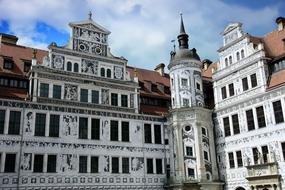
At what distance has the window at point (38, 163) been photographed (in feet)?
75.7

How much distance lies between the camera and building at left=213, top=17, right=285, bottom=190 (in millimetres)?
23281

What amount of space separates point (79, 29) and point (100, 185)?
11.8m

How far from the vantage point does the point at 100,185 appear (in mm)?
24812

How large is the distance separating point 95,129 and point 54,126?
3045 mm

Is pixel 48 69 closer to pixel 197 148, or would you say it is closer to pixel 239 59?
pixel 197 148

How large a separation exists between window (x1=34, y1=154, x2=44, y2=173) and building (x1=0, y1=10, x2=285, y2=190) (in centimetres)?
6

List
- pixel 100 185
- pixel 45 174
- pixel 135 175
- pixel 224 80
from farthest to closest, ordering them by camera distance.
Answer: pixel 224 80 → pixel 135 175 → pixel 100 185 → pixel 45 174

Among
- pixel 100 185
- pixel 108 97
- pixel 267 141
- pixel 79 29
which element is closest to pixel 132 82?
pixel 108 97

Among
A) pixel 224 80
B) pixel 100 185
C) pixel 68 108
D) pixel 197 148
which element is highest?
pixel 224 80

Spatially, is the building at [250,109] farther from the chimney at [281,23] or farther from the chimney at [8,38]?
the chimney at [8,38]

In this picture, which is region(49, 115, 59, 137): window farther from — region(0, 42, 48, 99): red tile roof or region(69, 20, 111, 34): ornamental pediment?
region(69, 20, 111, 34): ornamental pediment

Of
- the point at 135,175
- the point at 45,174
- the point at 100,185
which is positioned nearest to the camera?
the point at 45,174

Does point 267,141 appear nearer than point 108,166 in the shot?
Yes

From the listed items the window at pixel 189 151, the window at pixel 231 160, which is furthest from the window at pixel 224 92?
the window at pixel 189 151
